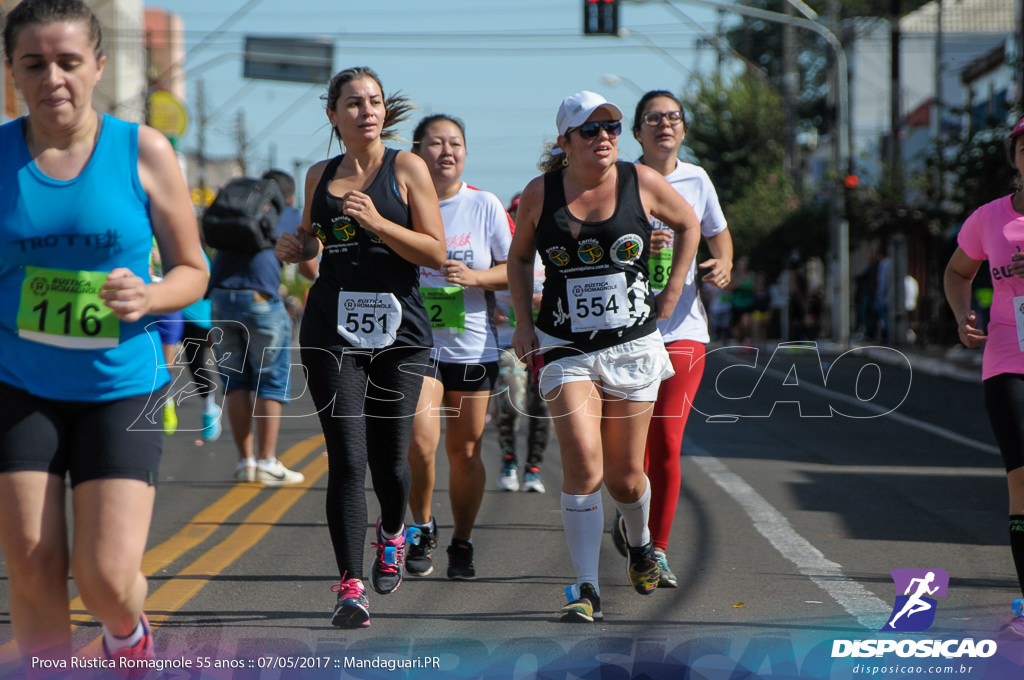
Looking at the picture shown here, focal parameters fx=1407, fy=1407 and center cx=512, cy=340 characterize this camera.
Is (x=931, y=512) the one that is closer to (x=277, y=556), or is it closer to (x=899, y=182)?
(x=277, y=556)

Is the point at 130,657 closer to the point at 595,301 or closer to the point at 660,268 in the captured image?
the point at 595,301

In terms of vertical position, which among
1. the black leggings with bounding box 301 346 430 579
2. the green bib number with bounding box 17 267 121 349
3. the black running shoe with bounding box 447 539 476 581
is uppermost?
the green bib number with bounding box 17 267 121 349

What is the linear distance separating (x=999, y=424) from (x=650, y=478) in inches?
71.6

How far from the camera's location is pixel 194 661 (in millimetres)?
4617

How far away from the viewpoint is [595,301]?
546cm

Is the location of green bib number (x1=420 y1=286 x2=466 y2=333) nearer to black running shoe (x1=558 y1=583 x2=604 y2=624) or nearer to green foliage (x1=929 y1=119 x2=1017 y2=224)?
black running shoe (x1=558 y1=583 x2=604 y2=624)

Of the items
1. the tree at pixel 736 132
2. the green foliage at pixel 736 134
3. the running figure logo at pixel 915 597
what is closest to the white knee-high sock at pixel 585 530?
the running figure logo at pixel 915 597

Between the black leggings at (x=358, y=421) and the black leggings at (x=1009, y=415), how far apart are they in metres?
2.18

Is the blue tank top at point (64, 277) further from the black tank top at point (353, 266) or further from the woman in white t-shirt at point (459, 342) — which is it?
the woman in white t-shirt at point (459, 342)

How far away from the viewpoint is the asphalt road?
4.82 meters

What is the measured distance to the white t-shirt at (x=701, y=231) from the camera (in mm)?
6398

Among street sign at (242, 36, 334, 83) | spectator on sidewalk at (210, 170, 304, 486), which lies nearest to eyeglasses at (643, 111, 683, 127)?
spectator on sidewalk at (210, 170, 304, 486)

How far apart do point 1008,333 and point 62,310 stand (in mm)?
3378

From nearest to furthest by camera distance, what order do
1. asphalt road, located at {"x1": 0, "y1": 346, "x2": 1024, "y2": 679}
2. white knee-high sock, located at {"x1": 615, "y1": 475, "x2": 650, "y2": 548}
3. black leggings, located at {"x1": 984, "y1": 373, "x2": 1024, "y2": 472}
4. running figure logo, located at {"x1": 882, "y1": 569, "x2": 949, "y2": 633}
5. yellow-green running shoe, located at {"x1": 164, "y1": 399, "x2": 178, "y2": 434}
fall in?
asphalt road, located at {"x1": 0, "y1": 346, "x2": 1024, "y2": 679} < black leggings, located at {"x1": 984, "y1": 373, "x2": 1024, "y2": 472} < running figure logo, located at {"x1": 882, "y1": 569, "x2": 949, "y2": 633} < white knee-high sock, located at {"x1": 615, "y1": 475, "x2": 650, "y2": 548} < yellow-green running shoe, located at {"x1": 164, "y1": 399, "x2": 178, "y2": 434}
